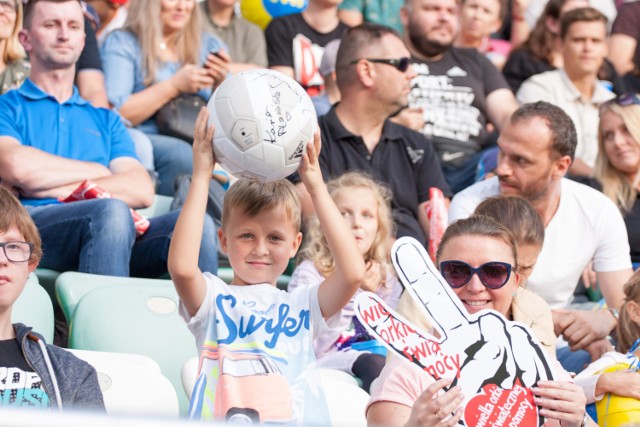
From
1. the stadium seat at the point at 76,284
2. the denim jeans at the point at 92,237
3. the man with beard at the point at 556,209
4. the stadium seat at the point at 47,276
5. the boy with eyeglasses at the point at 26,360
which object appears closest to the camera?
the boy with eyeglasses at the point at 26,360

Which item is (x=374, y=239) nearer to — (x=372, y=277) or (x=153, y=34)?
(x=372, y=277)

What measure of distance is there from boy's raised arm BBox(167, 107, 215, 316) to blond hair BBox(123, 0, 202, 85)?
9.31 feet

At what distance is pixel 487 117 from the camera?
262 inches

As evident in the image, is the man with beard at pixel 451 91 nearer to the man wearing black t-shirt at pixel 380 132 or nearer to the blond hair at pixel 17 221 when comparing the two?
the man wearing black t-shirt at pixel 380 132

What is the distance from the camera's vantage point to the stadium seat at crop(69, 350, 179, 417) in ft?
10.5

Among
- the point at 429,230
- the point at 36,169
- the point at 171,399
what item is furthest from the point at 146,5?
the point at 171,399

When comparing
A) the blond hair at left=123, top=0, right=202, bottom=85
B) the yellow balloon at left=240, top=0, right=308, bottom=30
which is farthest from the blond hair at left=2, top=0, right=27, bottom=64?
the yellow balloon at left=240, top=0, right=308, bottom=30

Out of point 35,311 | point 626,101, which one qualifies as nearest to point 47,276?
point 35,311

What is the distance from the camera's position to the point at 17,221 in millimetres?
3139

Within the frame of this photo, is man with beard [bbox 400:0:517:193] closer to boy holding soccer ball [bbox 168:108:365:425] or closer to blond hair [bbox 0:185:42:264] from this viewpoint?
boy holding soccer ball [bbox 168:108:365:425]

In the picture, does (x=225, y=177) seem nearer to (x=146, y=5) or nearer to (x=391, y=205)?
(x=391, y=205)

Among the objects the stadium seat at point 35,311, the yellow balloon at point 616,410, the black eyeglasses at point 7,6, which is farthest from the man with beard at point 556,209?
the black eyeglasses at point 7,6

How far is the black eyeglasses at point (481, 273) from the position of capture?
294 cm

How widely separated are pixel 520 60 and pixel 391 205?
240 cm
